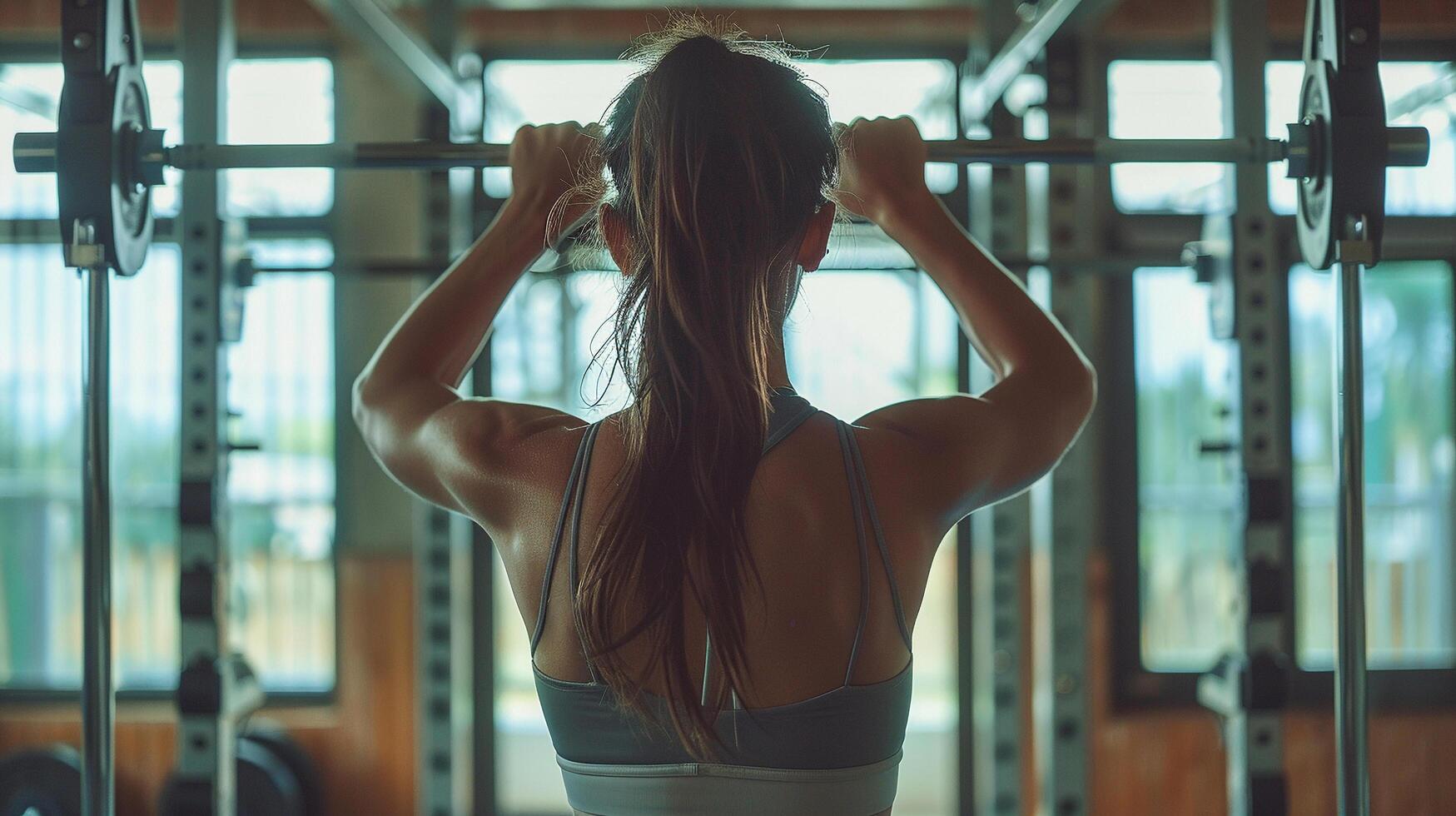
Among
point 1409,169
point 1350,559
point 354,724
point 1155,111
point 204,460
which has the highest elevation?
point 1155,111

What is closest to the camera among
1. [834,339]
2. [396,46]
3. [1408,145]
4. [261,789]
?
[1408,145]

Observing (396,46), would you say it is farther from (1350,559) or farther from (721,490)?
(1350,559)

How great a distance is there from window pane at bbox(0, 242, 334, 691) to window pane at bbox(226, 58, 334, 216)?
153mm

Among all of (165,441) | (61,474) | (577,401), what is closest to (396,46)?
(577,401)

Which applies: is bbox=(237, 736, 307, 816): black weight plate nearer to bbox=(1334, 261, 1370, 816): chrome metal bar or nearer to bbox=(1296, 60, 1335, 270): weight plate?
bbox=(1334, 261, 1370, 816): chrome metal bar

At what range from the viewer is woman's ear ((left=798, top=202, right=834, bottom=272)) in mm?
681

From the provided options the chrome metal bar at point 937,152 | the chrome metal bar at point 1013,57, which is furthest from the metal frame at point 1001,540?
the chrome metal bar at point 937,152

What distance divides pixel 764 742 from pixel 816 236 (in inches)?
13.6

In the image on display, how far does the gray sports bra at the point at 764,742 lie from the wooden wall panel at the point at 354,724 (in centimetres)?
243

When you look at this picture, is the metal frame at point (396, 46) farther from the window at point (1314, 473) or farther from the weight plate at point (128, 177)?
the window at point (1314, 473)

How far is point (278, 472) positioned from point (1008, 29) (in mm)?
2398

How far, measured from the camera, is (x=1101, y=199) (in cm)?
288

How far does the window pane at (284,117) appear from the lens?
298 centimetres

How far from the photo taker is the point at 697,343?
2.08 feet
